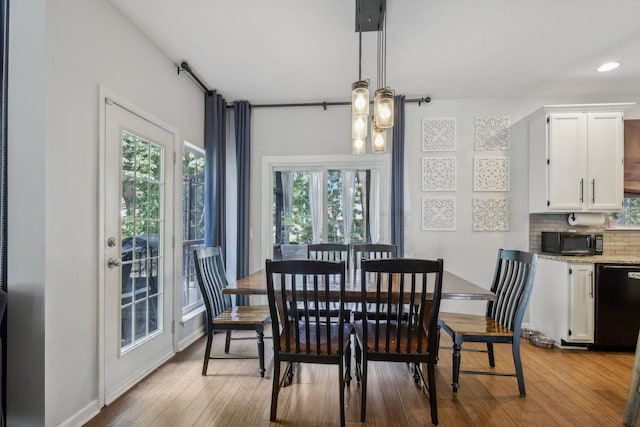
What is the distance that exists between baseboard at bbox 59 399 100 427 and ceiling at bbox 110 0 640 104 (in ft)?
8.53

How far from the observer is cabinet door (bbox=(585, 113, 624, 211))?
10.7 feet

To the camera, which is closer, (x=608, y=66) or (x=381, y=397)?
(x=381, y=397)

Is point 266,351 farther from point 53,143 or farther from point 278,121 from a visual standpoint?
point 278,121

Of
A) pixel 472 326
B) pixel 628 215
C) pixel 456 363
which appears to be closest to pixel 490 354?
pixel 472 326

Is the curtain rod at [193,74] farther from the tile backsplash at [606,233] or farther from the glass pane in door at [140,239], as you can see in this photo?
the tile backsplash at [606,233]

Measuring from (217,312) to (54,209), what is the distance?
137cm

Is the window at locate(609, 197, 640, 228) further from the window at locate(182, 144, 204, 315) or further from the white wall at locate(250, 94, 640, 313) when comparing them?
the window at locate(182, 144, 204, 315)

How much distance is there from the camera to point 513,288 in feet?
7.96

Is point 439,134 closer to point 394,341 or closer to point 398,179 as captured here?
point 398,179

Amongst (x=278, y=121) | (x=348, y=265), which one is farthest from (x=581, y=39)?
Answer: (x=278, y=121)

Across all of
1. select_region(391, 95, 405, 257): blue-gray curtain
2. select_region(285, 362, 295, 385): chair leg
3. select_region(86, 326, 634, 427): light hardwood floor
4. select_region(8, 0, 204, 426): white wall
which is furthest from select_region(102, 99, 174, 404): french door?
select_region(391, 95, 405, 257): blue-gray curtain

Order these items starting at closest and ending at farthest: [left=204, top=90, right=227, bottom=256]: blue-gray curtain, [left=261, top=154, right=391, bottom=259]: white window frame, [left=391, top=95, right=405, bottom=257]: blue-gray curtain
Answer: [left=204, top=90, right=227, bottom=256]: blue-gray curtain < [left=391, top=95, right=405, bottom=257]: blue-gray curtain < [left=261, top=154, right=391, bottom=259]: white window frame

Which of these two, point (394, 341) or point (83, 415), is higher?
point (394, 341)

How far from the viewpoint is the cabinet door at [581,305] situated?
3.06 m
